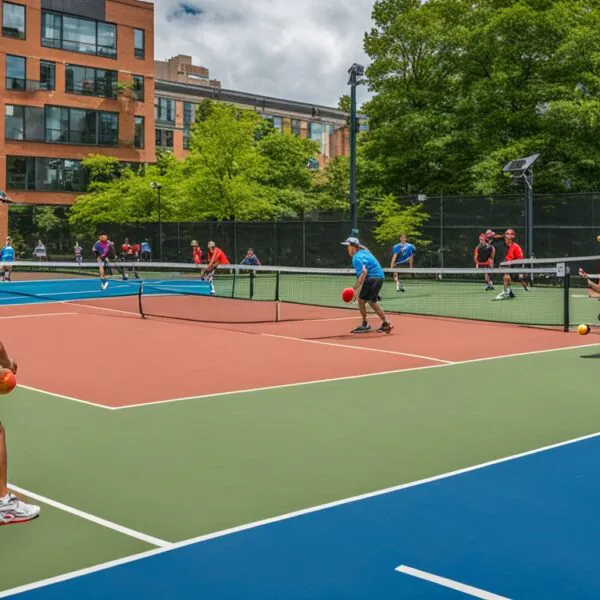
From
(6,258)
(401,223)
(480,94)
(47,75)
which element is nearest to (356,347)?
(6,258)

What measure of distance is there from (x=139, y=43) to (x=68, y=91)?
7.26m

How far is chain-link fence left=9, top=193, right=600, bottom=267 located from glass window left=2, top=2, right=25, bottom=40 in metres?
11.3

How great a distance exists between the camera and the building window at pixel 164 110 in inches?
3964

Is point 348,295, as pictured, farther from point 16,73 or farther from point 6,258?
point 16,73

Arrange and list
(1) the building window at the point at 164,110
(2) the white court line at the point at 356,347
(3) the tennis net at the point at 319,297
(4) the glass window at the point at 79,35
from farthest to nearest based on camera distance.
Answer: (1) the building window at the point at 164,110 < (4) the glass window at the point at 79,35 < (3) the tennis net at the point at 319,297 < (2) the white court line at the point at 356,347

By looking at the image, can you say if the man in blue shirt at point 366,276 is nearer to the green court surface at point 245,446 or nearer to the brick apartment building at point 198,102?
the green court surface at point 245,446

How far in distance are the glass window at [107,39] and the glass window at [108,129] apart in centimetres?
424

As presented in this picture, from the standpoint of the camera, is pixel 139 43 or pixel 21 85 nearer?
pixel 21 85

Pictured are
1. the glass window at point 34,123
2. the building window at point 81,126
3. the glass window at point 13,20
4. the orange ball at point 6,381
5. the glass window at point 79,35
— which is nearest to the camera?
the orange ball at point 6,381

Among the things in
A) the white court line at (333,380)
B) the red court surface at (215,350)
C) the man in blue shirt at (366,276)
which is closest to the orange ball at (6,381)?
the white court line at (333,380)

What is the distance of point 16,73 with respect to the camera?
64125 millimetres

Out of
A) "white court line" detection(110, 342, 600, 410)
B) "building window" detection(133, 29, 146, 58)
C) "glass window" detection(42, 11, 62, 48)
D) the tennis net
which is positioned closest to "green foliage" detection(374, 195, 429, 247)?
the tennis net

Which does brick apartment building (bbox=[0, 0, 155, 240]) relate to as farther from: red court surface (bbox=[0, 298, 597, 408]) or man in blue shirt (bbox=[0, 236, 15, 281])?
red court surface (bbox=[0, 298, 597, 408])

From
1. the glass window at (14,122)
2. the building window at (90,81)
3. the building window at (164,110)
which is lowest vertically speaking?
the glass window at (14,122)
